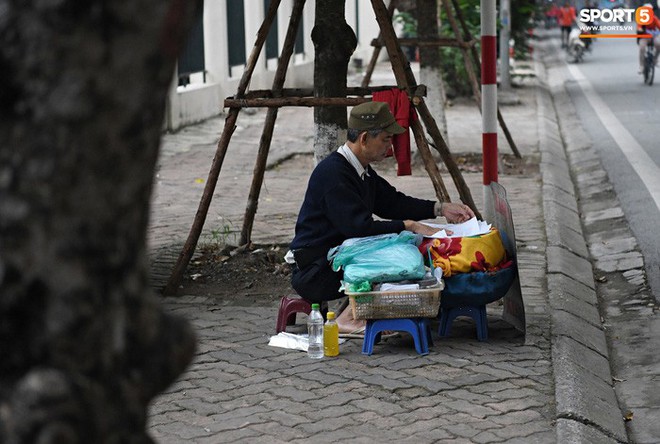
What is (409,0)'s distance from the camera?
25656mm

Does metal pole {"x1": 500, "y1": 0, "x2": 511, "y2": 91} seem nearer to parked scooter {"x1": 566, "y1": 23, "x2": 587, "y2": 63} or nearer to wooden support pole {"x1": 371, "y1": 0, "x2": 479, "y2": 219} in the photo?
parked scooter {"x1": 566, "y1": 23, "x2": 587, "y2": 63}

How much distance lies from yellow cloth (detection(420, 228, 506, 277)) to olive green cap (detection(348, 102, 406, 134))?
0.62 meters

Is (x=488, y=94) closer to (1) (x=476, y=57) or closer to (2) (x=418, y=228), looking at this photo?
(2) (x=418, y=228)

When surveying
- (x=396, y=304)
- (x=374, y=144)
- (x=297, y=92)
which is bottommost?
(x=396, y=304)

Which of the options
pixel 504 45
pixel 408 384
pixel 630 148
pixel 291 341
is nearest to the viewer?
pixel 408 384

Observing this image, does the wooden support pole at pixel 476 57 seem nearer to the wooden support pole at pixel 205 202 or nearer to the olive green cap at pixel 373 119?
the wooden support pole at pixel 205 202

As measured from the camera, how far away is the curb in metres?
4.90

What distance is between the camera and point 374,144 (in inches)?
234

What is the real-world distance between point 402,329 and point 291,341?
64 centimetres

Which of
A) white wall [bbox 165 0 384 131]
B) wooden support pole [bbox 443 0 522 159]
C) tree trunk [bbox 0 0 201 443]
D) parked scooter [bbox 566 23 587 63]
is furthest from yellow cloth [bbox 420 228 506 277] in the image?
parked scooter [bbox 566 23 587 63]

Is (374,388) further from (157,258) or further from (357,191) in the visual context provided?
(157,258)

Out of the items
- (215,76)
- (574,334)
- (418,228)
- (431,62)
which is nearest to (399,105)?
(418,228)

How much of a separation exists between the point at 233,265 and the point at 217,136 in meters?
9.04

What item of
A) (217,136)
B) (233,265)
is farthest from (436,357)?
(217,136)
